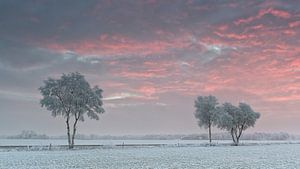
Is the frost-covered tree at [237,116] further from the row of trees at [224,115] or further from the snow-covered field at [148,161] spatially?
the snow-covered field at [148,161]

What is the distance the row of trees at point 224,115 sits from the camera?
131m

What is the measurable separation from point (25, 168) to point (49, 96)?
53.2 meters

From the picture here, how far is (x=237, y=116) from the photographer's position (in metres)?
133

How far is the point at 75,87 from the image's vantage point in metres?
93.8

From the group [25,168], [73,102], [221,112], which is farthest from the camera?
[221,112]

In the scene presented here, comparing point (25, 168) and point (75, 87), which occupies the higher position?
point (75, 87)

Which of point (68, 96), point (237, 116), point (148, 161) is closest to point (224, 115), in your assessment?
point (237, 116)

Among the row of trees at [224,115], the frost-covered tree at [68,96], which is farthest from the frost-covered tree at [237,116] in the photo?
the frost-covered tree at [68,96]

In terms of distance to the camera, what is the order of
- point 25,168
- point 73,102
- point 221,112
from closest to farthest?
point 25,168 < point 73,102 < point 221,112

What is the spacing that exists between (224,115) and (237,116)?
6.95 metres

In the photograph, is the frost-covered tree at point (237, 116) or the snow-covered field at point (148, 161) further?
the frost-covered tree at point (237, 116)

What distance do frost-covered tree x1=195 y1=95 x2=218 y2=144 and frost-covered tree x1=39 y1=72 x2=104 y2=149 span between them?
5336cm

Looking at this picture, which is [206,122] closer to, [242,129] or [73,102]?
[242,129]

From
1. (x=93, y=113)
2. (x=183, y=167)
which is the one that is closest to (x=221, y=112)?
(x=93, y=113)
